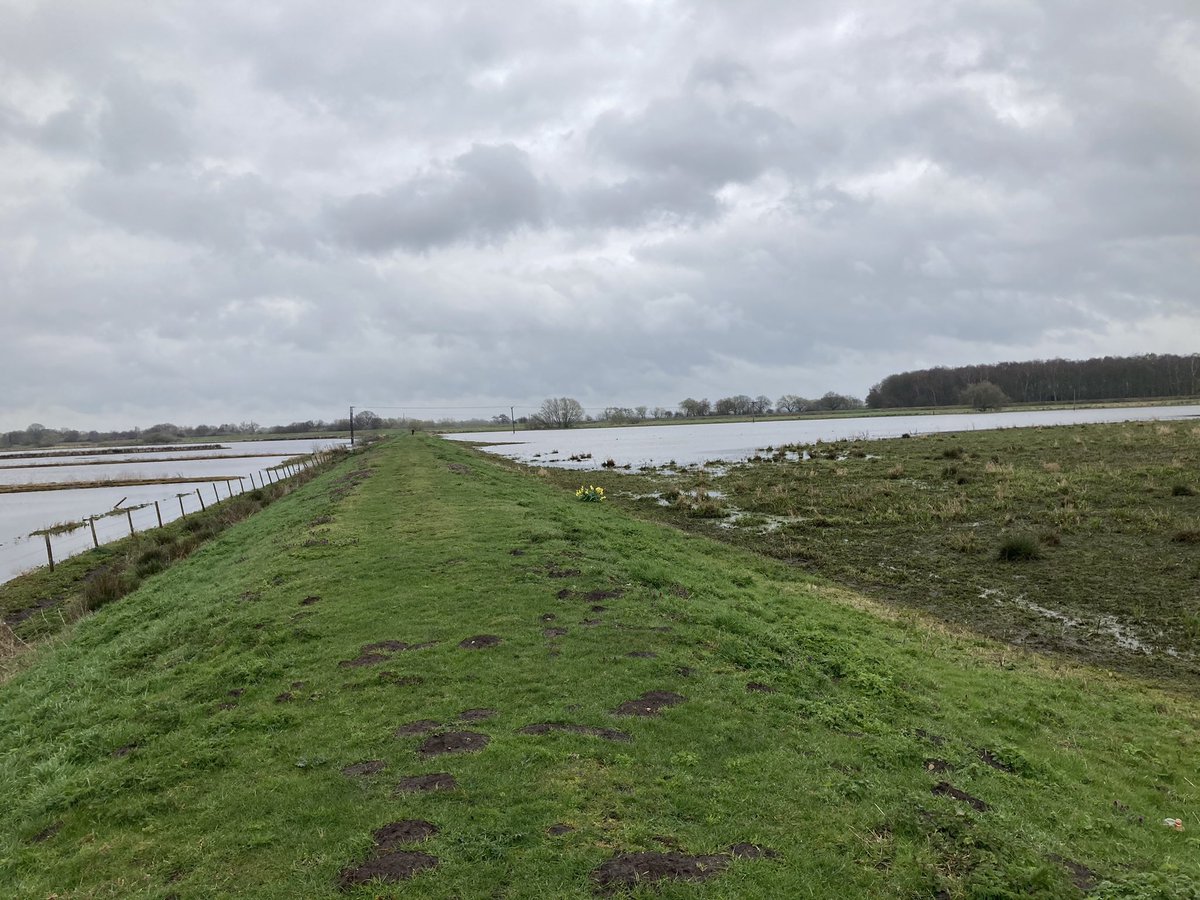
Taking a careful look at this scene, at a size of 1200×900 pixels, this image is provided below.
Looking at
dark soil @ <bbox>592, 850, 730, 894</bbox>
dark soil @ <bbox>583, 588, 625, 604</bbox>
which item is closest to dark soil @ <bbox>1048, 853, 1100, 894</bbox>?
dark soil @ <bbox>592, 850, 730, 894</bbox>

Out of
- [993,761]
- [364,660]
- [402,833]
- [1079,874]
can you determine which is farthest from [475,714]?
[993,761]

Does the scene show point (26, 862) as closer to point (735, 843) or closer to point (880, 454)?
point (735, 843)

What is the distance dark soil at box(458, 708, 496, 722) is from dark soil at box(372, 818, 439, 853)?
1886 millimetres

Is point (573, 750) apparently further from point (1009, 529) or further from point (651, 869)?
point (1009, 529)

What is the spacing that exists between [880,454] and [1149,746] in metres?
40.8

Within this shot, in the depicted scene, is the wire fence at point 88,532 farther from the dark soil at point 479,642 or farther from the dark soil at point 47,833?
the dark soil at point 47,833

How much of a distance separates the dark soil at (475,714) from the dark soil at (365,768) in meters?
1.12

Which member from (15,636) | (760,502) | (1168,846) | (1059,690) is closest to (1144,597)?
(1059,690)

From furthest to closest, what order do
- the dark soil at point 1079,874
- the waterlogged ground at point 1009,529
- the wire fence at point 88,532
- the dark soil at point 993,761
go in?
1. the wire fence at point 88,532
2. the waterlogged ground at point 1009,529
3. the dark soil at point 993,761
4. the dark soil at point 1079,874

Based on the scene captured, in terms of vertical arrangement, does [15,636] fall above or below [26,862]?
below

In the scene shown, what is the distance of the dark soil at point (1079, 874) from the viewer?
16.6 feet

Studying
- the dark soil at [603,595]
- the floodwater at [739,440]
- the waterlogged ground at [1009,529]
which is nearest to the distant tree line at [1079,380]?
the floodwater at [739,440]

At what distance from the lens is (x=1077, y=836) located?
5.98 m

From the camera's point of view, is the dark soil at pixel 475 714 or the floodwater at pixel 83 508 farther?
the floodwater at pixel 83 508
